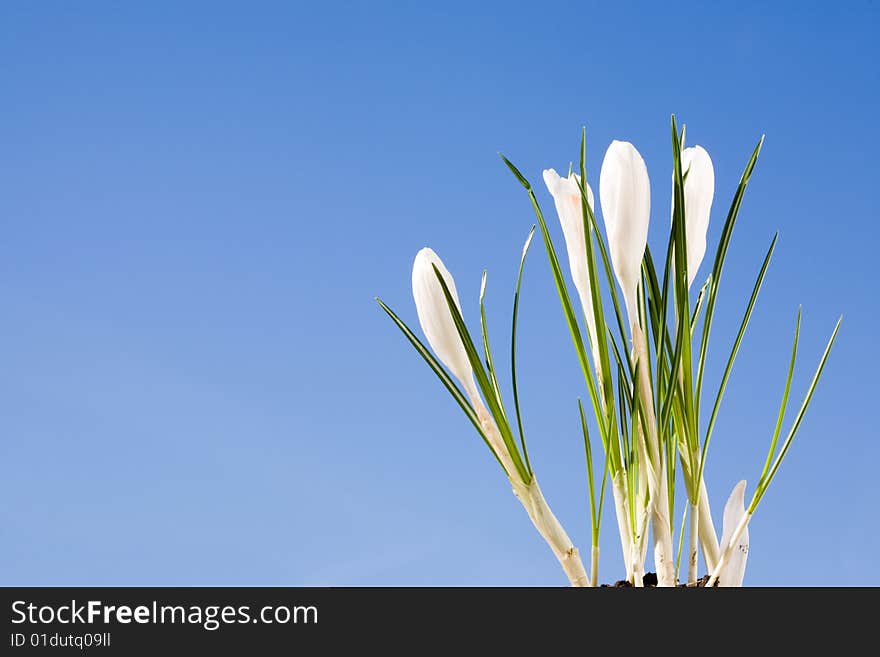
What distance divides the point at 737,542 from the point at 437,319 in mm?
504

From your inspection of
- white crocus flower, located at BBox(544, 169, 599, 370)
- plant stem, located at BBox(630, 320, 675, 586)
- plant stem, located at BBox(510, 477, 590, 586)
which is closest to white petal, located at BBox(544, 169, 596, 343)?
white crocus flower, located at BBox(544, 169, 599, 370)

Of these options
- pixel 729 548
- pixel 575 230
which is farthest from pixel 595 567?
pixel 575 230

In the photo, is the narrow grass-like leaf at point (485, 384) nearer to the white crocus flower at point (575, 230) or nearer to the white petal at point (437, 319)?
the white petal at point (437, 319)

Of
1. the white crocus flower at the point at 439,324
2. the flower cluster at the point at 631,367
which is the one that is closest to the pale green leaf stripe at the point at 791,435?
the flower cluster at the point at 631,367

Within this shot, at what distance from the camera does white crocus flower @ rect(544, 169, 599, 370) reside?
3.84 feet

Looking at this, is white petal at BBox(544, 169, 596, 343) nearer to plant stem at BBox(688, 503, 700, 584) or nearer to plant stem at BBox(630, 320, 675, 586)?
plant stem at BBox(630, 320, 675, 586)

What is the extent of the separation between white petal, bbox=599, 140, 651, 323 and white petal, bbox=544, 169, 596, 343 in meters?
0.06

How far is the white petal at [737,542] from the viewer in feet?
3.79

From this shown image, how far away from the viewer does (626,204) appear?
108cm

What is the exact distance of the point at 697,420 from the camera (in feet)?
3.72
